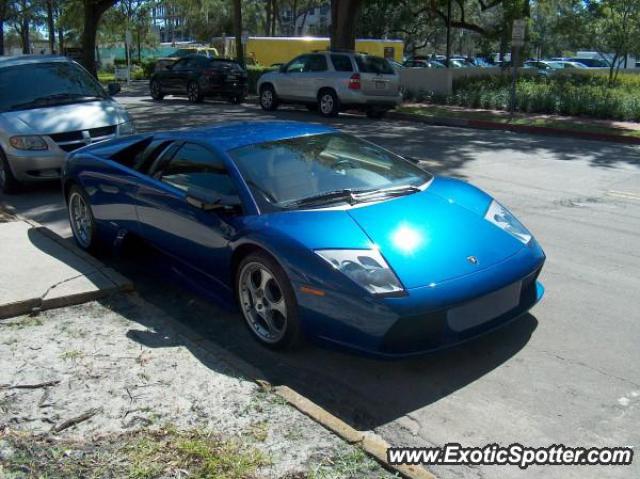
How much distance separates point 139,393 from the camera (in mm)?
3551

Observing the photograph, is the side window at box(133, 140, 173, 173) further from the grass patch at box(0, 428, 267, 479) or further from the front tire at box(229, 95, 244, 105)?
the front tire at box(229, 95, 244, 105)

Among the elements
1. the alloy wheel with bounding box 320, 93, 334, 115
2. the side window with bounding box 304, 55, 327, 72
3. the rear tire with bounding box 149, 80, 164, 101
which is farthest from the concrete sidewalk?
the rear tire with bounding box 149, 80, 164, 101

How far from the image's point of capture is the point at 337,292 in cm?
364

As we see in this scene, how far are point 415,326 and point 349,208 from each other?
0.93m

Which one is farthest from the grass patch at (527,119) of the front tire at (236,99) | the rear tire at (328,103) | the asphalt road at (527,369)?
→ the asphalt road at (527,369)

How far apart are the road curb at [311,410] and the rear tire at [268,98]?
16580 millimetres

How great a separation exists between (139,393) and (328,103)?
1581 cm

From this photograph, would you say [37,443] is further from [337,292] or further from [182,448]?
[337,292]

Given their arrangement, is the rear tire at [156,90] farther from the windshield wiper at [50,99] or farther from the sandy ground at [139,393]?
the sandy ground at [139,393]

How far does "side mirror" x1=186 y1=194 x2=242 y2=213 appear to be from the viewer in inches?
173

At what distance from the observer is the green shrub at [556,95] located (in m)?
18.1

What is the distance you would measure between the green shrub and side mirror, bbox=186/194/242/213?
16.1 m

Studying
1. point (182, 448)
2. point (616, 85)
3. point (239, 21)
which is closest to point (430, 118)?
point (616, 85)

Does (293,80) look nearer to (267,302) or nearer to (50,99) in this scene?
(50,99)
